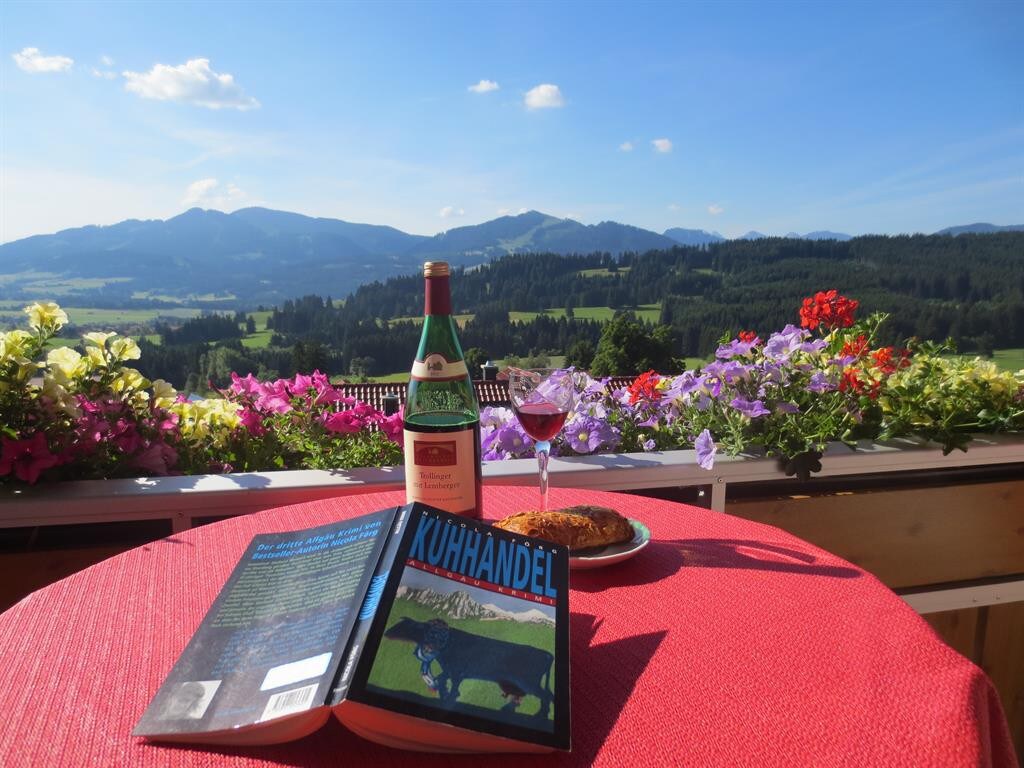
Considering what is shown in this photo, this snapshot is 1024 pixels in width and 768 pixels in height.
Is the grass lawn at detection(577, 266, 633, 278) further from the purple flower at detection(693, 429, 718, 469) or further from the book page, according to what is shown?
the book page

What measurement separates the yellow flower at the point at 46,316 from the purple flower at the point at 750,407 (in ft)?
5.62

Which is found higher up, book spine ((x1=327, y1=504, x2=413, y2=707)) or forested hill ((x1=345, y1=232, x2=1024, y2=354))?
forested hill ((x1=345, y1=232, x2=1024, y2=354))

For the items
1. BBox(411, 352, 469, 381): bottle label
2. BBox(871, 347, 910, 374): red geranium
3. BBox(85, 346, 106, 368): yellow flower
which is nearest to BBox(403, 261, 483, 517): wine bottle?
BBox(411, 352, 469, 381): bottle label

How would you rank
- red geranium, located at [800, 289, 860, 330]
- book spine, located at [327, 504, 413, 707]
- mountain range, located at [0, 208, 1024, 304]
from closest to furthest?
book spine, located at [327, 504, 413, 707]
red geranium, located at [800, 289, 860, 330]
mountain range, located at [0, 208, 1024, 304]

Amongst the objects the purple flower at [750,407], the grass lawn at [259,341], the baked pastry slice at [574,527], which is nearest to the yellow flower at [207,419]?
the baked pastry slice at [574,527]

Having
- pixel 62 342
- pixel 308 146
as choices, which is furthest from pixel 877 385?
pixel 308 146

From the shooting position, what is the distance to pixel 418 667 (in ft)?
1.75

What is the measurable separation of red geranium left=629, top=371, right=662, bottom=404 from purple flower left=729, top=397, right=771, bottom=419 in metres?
0.29

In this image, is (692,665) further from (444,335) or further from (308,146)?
(308,146)

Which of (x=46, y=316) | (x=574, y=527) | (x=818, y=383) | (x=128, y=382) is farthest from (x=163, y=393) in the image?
(x=818, y=383)

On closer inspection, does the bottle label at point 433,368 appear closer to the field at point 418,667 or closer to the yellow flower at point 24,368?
the field at point 418,667

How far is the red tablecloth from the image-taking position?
1.68 feet

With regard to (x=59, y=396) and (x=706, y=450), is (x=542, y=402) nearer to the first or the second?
(x=706, y=450)

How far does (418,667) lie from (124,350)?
1416 mm
